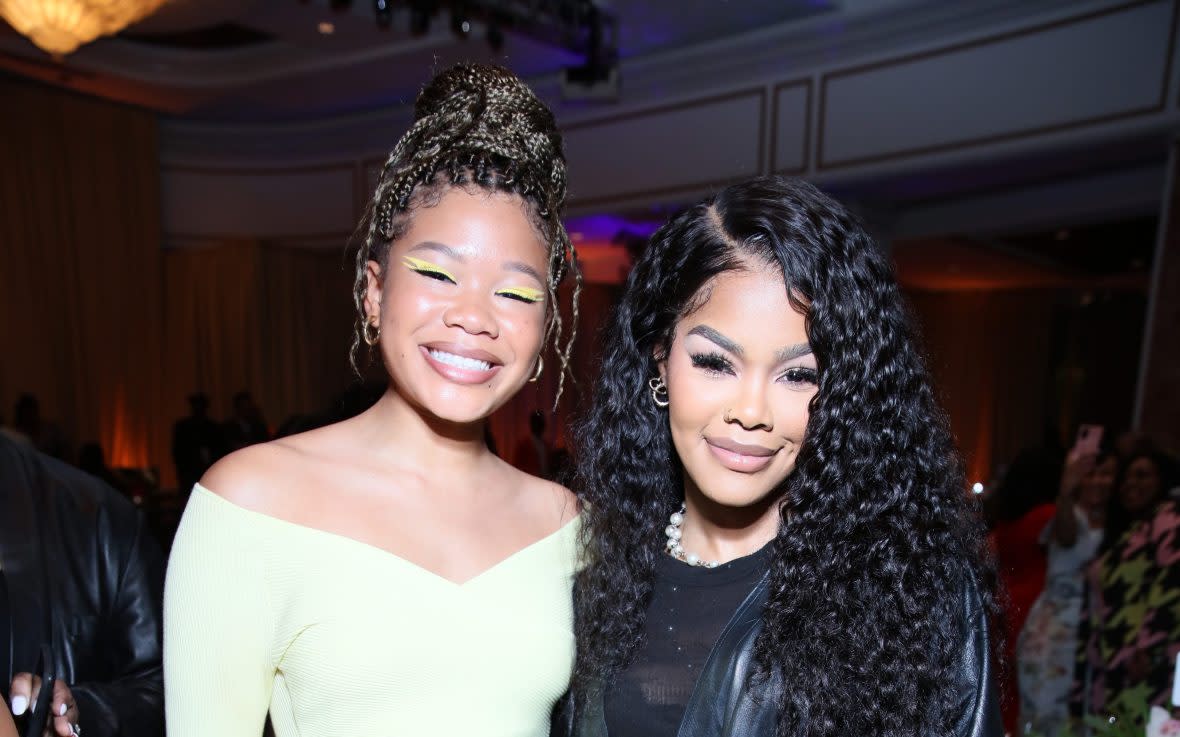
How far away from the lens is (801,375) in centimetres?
128

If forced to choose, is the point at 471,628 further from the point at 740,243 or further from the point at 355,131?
the point at 355,131

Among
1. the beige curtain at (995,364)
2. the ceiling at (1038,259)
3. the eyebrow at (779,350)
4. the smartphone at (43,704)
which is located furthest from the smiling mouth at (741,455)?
the beige curtain at (995,364)

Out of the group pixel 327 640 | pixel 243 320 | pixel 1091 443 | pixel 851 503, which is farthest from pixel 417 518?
pixel 243 320

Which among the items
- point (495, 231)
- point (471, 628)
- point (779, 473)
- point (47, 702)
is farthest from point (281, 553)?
point (779, 473)

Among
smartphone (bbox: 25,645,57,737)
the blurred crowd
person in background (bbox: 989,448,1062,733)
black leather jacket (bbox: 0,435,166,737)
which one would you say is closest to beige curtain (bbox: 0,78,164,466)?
black leather jacket (bbox: 0,435,166,737)

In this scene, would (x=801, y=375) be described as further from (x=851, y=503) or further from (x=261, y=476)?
(x=261, y=476)

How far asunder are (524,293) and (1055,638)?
3.23 meters

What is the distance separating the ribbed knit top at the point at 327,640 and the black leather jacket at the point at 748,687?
0.92 ft

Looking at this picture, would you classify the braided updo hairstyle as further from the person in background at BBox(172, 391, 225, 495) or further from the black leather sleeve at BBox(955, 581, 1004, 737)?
the person in background at BBox(172, 391, 225, 495)

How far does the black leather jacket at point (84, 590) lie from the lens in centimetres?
149

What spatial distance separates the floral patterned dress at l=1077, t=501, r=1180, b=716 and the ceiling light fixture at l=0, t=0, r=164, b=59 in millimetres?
5465

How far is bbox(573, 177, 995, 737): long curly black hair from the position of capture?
1.22 m

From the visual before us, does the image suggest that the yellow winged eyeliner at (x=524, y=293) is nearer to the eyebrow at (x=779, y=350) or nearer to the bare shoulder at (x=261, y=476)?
the eyebrow at (x=779, y=350)

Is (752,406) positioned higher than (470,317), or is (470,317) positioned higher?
(470,317)
